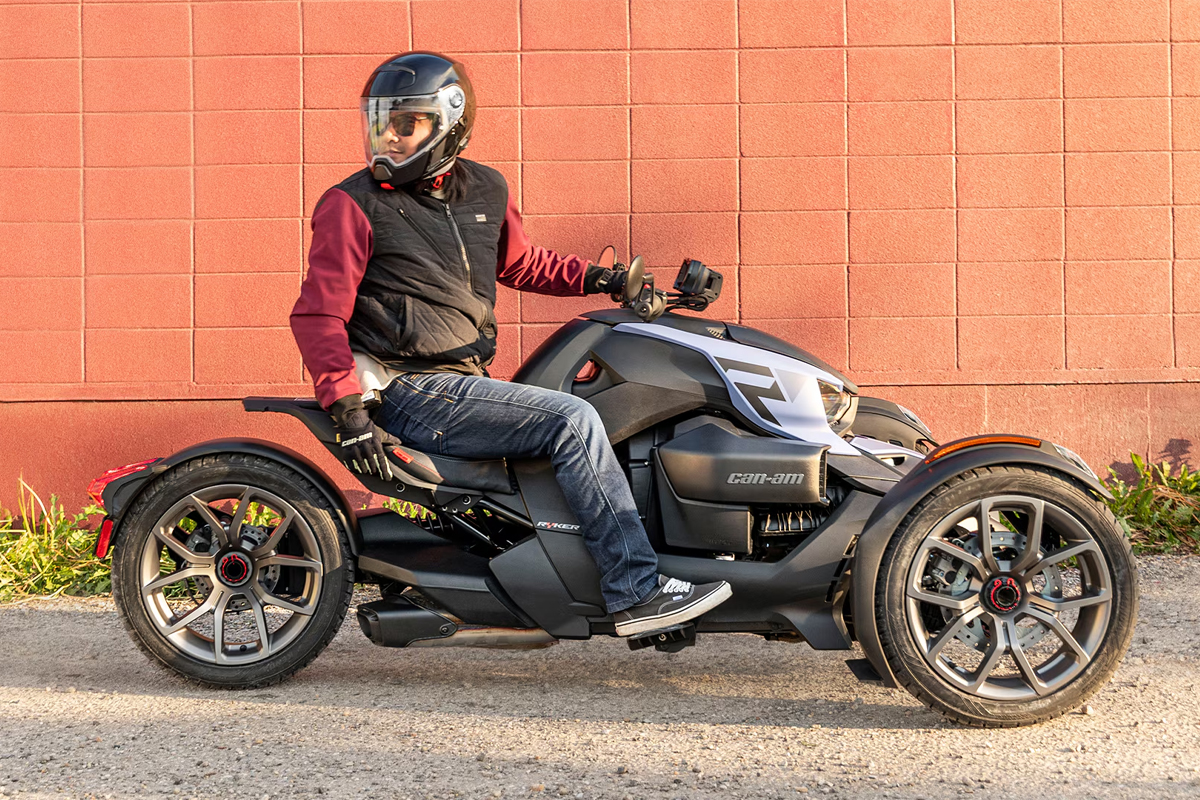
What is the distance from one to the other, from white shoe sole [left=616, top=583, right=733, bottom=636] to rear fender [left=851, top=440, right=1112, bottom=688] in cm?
37

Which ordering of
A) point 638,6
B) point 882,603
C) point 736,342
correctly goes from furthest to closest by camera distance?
point 638,6 < point 736,342 < point 882,603

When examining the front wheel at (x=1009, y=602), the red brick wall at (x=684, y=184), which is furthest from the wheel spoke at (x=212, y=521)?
the red brick wall at (x=684, y=184)

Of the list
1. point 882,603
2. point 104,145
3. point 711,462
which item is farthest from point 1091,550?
point 104,145

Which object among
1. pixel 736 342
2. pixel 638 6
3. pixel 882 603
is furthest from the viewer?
pixel 638 6

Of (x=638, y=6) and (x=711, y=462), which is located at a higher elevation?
(x=638, y=6)

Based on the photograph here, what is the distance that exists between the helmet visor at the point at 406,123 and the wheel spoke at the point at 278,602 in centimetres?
136

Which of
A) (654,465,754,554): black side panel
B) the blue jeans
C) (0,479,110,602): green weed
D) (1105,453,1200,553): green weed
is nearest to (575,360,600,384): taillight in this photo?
the blue jeans

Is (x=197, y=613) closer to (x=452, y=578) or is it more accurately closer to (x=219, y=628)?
(x=219, y=628)

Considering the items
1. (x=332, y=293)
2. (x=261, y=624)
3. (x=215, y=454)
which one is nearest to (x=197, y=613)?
(x=261, y=624)

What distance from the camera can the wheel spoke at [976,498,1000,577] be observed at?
124 inches

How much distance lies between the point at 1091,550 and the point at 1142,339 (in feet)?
10.3

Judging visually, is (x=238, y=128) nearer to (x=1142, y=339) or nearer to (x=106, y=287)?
(x=106, y=287)

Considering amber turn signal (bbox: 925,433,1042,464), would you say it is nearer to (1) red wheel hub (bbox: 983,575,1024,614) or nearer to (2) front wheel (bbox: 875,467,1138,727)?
(2) front wheel (bbox: 875,467,1138,727)

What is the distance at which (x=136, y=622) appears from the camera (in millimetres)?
3551
